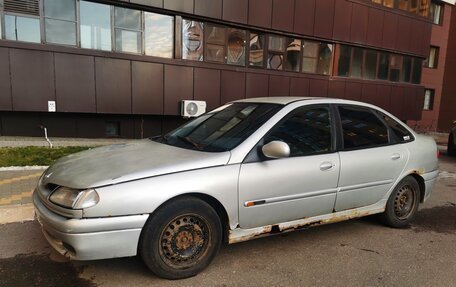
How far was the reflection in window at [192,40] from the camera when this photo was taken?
10995 mm

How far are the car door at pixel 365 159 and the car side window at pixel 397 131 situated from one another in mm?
86

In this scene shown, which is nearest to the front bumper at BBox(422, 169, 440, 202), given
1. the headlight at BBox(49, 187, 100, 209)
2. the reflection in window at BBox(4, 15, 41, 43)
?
the headlight at BBox(49, 187, 100, 209)

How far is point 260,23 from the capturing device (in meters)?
12.2

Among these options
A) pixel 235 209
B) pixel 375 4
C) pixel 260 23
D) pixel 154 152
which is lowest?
pixel 235 209

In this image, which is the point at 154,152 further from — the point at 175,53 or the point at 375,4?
the point at 375,4

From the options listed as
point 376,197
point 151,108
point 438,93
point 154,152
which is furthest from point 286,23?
point 438,93

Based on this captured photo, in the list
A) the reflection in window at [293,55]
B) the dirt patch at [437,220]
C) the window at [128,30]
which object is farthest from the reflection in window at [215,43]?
the dirt patch at [437,220]

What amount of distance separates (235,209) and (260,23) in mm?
9957

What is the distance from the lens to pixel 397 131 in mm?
4723

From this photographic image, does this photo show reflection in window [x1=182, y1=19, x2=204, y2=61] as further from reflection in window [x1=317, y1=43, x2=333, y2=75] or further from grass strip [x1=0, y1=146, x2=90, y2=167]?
reflection in window [x1=317, y1=43, x2=333, y2=75]

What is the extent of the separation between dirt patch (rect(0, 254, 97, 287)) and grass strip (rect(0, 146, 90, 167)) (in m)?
3.98

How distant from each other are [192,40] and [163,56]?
1057 mm

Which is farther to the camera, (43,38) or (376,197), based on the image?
(43,38)

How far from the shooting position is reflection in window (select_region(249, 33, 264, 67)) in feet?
40.6
